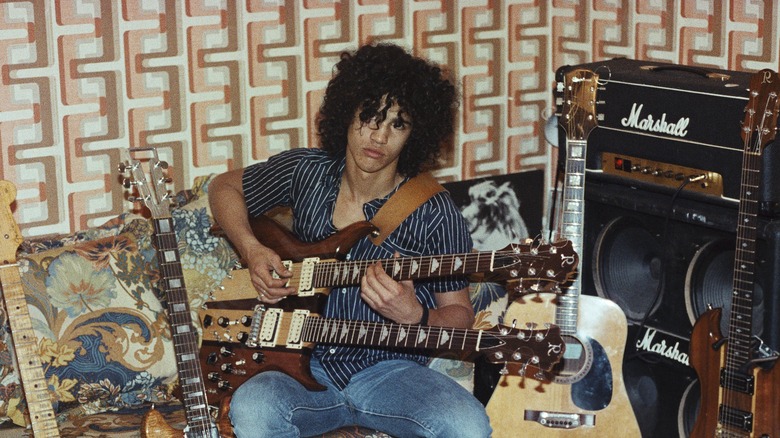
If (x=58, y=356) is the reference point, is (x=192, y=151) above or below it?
above

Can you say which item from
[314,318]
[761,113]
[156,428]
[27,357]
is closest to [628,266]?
[761,113]

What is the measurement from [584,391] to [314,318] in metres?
0.71

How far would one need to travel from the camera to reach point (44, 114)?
280 cm

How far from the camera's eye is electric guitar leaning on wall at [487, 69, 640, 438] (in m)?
2.54

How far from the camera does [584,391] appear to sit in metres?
2.55

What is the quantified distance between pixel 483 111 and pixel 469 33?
0.27 m

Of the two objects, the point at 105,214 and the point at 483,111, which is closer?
the point at 105,214

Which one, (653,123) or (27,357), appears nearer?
(27,357)

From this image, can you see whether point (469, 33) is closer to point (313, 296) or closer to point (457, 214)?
point (457, 214)

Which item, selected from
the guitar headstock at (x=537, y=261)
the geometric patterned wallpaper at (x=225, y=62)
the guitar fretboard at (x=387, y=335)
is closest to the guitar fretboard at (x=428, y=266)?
the guitar headstock at (x=537, y=261)

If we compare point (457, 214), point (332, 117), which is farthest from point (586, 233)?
point (332, 117)

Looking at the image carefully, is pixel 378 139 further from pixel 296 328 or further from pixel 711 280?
pixel 711 280

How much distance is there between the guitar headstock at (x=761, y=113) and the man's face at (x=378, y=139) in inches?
31.4

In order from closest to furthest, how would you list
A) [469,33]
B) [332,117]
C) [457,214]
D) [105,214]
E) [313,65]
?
[457,214] → [332,117] → [105,214] → [313,65] → [469,33]
